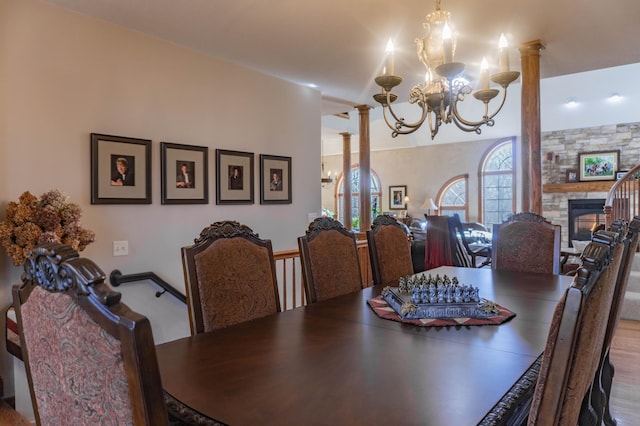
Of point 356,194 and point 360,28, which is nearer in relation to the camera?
point 360,28

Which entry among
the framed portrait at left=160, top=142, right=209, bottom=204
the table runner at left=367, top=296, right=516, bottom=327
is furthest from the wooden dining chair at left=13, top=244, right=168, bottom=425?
the framed portrait at left=160, top=142, right=209, bottom=204

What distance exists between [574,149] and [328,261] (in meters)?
9.31

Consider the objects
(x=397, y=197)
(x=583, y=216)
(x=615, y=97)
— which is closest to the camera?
(x=615, y=97)

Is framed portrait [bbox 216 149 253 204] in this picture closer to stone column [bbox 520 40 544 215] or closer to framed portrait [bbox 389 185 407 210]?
stone column [bbox 520 40 544 215]

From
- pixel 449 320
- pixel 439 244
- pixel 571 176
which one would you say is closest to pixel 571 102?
pixel 571 176

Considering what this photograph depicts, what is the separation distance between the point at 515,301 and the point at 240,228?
1.40 m

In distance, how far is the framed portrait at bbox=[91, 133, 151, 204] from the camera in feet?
10.1

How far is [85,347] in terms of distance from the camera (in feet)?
2.41

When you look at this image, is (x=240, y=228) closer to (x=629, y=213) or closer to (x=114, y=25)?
(x=114, y=25)

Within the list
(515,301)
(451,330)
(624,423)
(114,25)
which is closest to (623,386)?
(624,423)

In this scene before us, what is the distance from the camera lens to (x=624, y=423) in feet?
7.69

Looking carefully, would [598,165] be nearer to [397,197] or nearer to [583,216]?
[583,216]

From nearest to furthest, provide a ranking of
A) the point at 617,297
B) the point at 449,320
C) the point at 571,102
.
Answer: the point at 617,297 < the point at 449,320 < the point at 571,102

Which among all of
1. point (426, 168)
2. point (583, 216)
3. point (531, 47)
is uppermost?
point (531, 47)
